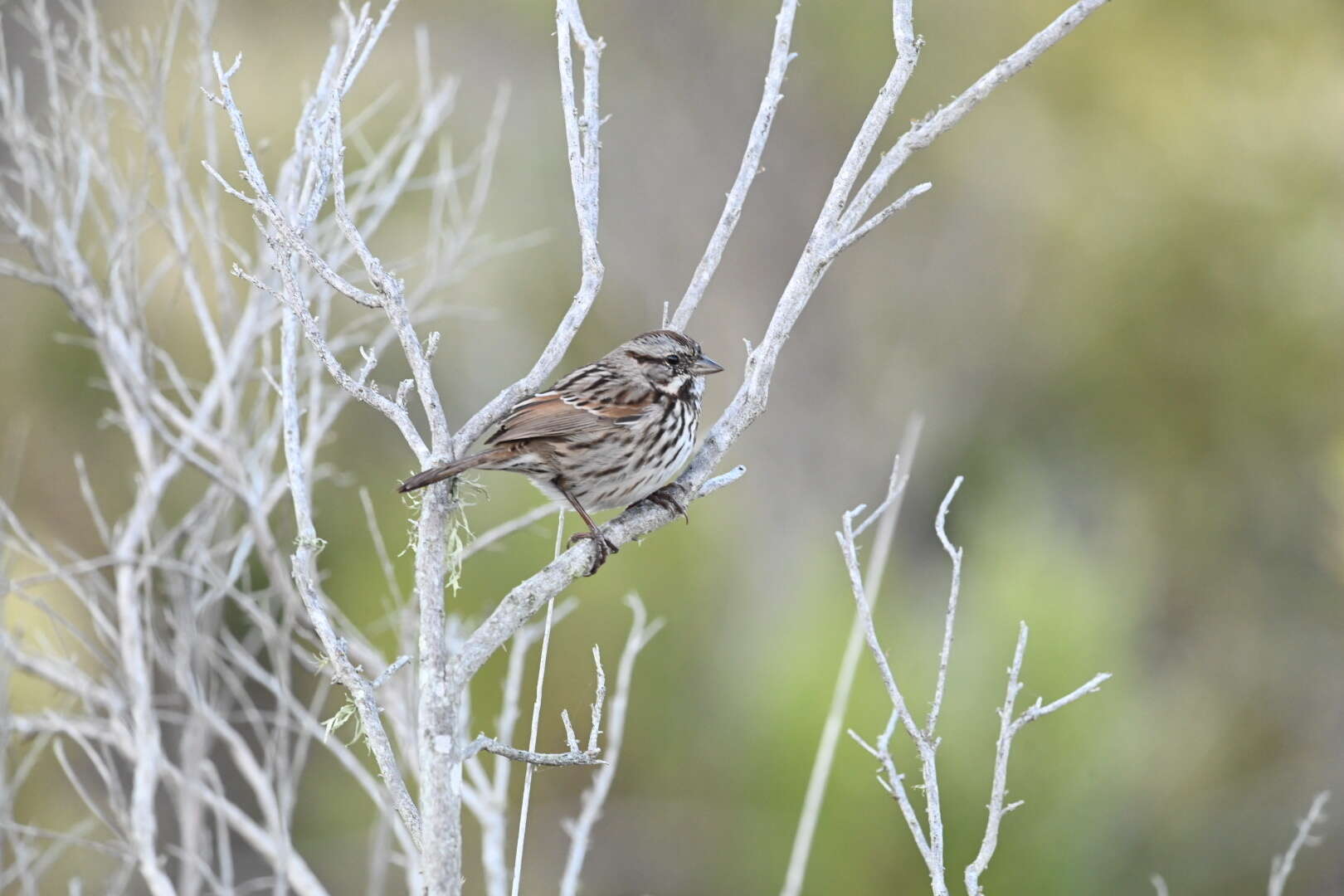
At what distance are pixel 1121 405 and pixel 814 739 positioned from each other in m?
4.12

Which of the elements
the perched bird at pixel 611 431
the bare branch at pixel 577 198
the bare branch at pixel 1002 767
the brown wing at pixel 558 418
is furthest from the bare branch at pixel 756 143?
the bare branch at pixel 1002 767

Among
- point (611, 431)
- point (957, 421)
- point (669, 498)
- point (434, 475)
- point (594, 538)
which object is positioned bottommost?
point (434, 475)

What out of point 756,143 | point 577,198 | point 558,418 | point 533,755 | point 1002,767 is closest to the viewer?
point 533,755

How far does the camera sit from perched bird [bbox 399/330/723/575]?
3205mm

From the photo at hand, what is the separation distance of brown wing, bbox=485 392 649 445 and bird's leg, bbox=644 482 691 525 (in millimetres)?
250

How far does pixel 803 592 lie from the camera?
826 cm

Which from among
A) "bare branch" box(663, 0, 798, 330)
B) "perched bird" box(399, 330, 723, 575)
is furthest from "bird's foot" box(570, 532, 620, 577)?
"bare branch" box(663, 0, 798, 330)

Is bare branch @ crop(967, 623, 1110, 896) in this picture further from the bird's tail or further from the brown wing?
the brown wing

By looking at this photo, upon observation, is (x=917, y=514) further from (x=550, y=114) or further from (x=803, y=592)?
(x=550, y=114)

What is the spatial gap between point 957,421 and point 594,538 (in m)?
7.53

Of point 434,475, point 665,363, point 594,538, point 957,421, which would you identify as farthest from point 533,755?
point 957,421

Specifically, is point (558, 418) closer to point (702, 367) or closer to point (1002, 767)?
point (702, 367)

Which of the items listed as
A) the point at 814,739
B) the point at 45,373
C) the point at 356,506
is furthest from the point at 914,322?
the point at 45,373

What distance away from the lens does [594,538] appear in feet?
8.95
